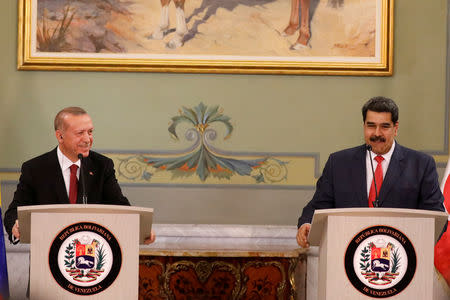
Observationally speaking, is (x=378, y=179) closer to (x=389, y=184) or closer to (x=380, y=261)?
(x=389, y=184)

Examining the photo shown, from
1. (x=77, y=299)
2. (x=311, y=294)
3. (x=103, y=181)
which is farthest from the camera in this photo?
(x=311, y=294)

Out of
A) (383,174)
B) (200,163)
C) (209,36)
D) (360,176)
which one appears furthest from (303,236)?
(209,36)

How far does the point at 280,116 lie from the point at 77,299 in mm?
2667

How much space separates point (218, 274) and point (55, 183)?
141 centimetres

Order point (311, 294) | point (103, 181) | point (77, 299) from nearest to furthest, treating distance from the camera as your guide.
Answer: point (77, 299)
point (103, 181)
point (311, 294)

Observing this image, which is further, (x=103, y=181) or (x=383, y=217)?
(x=103, y=181)

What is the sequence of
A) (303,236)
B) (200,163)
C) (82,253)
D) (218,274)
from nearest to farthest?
1. (82,253)
2. (303,236)
3. (218,274)
4. (200,163)

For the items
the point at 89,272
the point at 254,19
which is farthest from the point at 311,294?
the point at 89,272

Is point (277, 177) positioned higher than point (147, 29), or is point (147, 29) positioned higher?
point (147, 29)

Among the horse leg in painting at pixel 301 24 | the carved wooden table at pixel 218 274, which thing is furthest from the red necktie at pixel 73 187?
the horse leg in painting at pixel 301 24

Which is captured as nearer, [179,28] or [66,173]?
[66,173]

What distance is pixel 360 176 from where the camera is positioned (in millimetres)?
3795

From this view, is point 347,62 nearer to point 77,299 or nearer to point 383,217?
point 383,217

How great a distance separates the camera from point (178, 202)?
16.9ft
